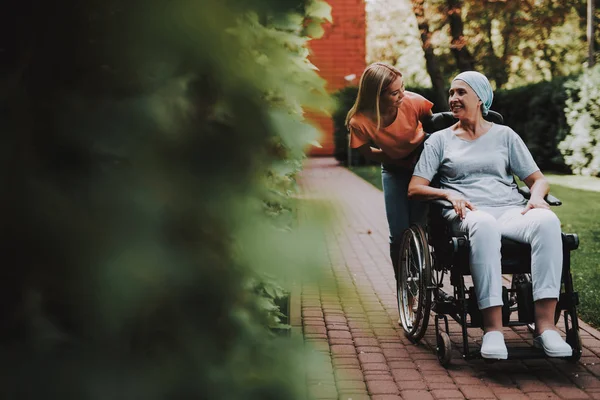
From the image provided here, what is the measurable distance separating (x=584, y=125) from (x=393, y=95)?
1490cm

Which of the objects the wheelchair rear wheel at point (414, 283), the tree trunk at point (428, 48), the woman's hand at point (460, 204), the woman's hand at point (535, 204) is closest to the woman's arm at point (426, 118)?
the wheelchair rear wheel at point (414, 283)

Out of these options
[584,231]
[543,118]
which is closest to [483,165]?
[584,231]

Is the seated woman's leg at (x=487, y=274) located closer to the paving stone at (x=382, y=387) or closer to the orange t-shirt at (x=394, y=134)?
the paving stone at (x=382, y=387)

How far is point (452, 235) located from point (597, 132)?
15023 millimetres

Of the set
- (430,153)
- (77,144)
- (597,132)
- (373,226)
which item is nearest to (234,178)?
(77,144)

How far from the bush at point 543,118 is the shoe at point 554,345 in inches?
Answer: 662

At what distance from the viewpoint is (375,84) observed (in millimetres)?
5191

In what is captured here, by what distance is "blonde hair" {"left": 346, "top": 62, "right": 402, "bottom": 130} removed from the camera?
5172mm

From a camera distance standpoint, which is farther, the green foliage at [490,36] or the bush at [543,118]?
the green foliage at [490,36]

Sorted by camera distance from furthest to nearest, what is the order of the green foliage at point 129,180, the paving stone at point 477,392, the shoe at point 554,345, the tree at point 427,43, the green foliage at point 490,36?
1. the green foliage at point 490,36
2. the tree at point 427,43
3. the shoe at point 554,345
4. the paving stone at point 477,392
5. the green foliage at point 129,180

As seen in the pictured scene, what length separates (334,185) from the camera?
4.63ft

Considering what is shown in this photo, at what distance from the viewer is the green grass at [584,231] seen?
629 cm

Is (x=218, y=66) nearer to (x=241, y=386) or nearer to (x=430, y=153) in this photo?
(x=241, y=386)

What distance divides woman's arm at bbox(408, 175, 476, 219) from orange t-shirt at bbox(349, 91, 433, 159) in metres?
0.35
